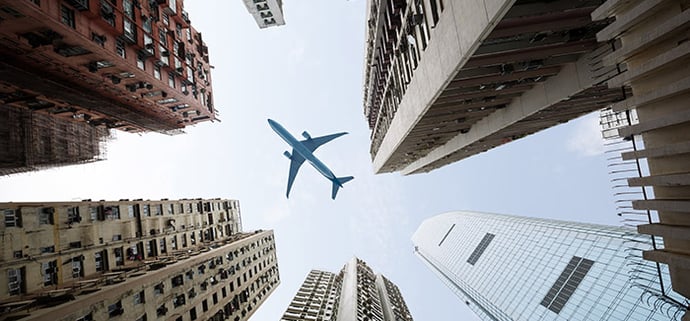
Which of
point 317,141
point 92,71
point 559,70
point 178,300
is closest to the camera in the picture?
point 559,70

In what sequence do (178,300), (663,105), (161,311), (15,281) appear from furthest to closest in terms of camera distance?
(178,300) < (161,311) < (15,281) < (663,105)

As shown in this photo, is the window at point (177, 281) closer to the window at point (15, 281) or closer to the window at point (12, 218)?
the window at point (15, 281)

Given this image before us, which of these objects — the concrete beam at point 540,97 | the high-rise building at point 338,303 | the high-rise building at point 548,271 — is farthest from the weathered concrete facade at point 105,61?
the high-rise building at point 548,271

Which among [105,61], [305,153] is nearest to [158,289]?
[105,61]

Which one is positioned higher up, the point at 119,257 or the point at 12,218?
the point at 12,218

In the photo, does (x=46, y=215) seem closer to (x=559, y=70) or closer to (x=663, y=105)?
(x=663, y=105)

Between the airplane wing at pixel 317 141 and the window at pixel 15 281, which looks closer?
the window at pixel 15 281

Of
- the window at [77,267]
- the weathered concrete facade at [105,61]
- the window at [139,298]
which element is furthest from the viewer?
the window at [77,267]
